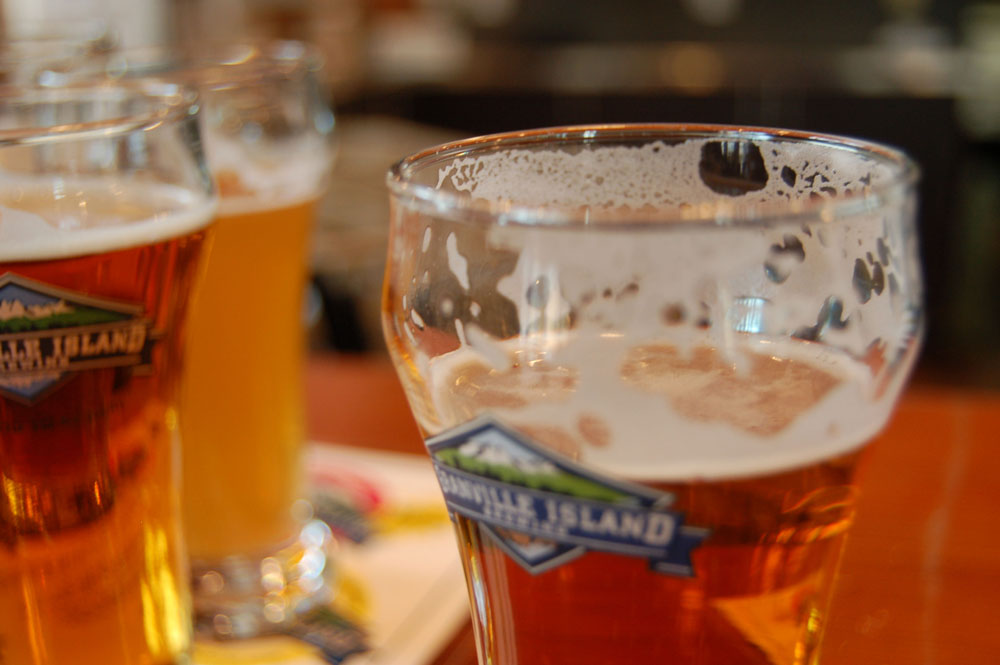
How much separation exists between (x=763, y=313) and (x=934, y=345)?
3.63 metres

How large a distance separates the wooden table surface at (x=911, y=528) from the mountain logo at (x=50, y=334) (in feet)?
1.01

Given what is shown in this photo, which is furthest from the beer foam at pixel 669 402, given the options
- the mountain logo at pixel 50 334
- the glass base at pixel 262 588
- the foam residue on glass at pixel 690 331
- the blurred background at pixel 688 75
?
the blurred background at pixel 688 75

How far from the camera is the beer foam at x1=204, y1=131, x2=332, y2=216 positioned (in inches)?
31.4

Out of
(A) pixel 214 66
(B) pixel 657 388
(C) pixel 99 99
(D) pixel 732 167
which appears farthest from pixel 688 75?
(B) pixel 657 388

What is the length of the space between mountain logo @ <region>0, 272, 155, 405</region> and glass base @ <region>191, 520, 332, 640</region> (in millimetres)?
304

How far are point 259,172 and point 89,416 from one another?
33cm

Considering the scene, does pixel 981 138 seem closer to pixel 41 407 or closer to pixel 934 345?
pixel 934 345

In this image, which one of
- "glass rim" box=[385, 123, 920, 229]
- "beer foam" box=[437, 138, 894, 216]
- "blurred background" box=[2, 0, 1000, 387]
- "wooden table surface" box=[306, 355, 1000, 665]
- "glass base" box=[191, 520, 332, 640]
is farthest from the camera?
"blurred background" box=[2, 0, 1000, 387]

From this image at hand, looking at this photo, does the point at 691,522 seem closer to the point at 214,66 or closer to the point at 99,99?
the point at 99,99

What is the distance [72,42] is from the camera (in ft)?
2.68

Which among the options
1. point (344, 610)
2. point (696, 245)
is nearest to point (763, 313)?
point (696, 245)

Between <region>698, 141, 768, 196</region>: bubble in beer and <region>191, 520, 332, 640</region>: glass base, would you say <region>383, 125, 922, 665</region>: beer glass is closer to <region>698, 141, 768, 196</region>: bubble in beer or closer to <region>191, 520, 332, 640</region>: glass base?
<region>698, 141, 768, 196</region>: bubble in beer

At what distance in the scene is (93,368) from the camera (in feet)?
1.68

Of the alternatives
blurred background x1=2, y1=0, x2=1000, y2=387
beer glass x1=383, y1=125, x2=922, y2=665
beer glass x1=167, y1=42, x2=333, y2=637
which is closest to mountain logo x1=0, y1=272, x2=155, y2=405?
beer glass x1=383, y1=125, x2=922, y2=665
